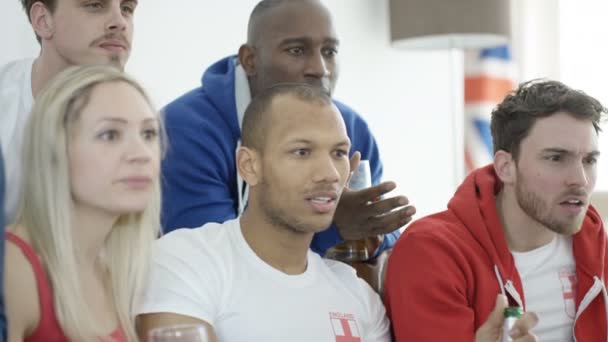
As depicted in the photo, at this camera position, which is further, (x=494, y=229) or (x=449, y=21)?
(x=449, y=21)

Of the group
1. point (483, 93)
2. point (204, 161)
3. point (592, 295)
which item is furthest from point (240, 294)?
point (483, 93)

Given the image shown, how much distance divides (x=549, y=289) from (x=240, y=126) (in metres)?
0.80

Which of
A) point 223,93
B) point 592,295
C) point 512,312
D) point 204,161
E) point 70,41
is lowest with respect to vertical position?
point 592,295

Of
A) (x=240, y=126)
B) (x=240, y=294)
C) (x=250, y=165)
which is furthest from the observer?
(x=240, y=126)

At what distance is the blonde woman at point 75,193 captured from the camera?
1.38m

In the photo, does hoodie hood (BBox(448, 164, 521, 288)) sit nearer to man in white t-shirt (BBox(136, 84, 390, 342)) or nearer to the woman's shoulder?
man in white t-shirt (BBox(136, 84, 390, 342))

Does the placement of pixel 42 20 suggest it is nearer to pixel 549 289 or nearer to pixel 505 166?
pixel 505 166

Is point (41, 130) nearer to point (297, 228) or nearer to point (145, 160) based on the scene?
point (145, 160)

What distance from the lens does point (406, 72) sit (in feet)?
13.5

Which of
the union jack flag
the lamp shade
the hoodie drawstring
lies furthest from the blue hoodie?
the union jack flag

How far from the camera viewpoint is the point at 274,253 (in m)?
1.73

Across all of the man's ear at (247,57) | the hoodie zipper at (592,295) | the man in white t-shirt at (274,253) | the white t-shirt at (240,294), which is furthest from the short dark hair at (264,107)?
the hoodie zipper at (592,295)

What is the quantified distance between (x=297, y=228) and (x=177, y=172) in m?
0.56

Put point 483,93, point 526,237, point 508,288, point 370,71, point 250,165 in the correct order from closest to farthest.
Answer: point 250,165, point 508,288, point 526,237, point 370,71, point 483,93
